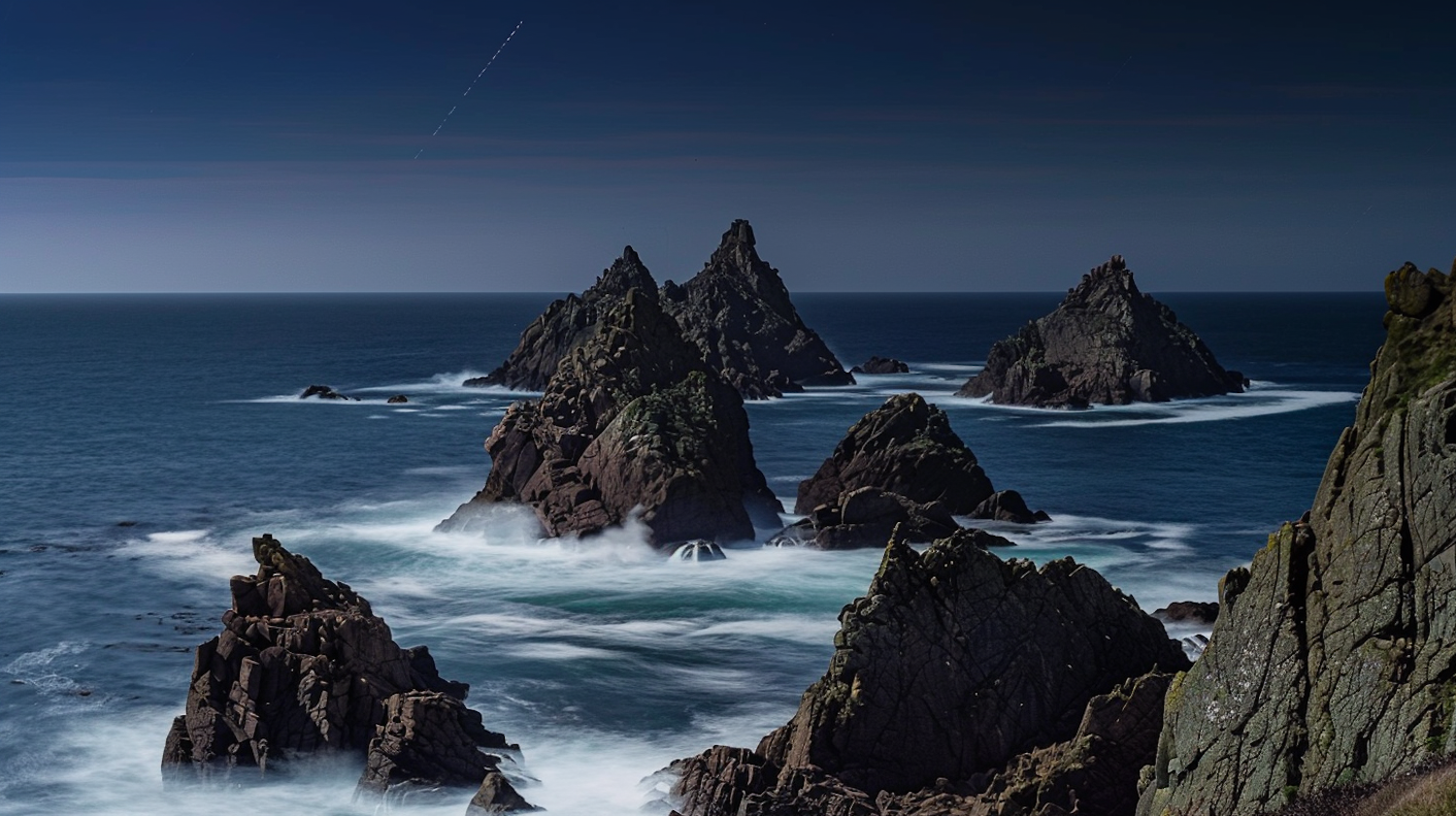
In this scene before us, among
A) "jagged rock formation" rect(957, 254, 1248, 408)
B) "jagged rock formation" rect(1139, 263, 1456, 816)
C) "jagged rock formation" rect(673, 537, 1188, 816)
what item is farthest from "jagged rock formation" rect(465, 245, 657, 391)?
"jagged rock formation" rect(1139, 263, 1456, 816)

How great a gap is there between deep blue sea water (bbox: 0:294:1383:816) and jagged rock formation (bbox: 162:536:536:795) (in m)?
0.89

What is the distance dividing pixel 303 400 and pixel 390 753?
119579 mm

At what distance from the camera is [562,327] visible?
15438 centimetres

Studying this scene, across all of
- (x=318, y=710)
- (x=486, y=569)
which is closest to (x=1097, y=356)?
(x=486, y=569)

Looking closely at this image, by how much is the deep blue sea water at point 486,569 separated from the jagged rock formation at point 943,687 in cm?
508

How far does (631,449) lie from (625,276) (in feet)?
326

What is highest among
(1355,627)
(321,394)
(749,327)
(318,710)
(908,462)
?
(749,327)

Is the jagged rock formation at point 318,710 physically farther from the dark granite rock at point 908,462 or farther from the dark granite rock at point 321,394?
the dark granite rock at point 321,394

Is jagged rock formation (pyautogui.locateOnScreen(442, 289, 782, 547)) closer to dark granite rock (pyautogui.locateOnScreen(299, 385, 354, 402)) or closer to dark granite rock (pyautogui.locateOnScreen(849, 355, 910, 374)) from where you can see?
dark granite rock (pyautogui.locateOnScreen(299, 385, 354, 402))

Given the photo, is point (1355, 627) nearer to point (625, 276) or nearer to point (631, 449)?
point (631, 449)

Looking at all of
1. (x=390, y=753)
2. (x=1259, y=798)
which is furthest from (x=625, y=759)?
(x=1259, y=798)

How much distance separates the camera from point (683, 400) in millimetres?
68500

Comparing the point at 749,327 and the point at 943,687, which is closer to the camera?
the point at 943,687

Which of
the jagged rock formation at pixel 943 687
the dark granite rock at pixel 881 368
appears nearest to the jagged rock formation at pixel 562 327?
the dark granite rock at pixel 881 368
